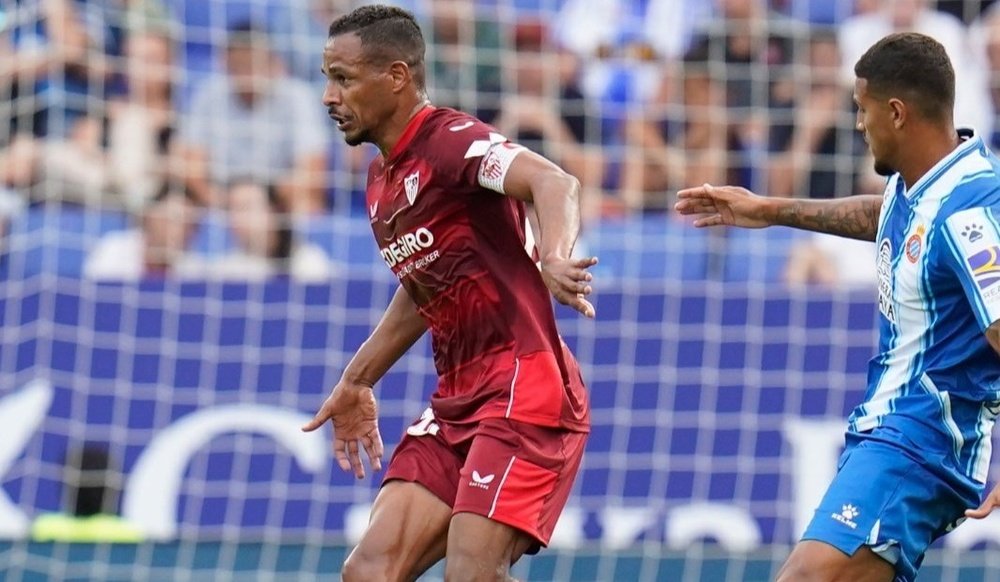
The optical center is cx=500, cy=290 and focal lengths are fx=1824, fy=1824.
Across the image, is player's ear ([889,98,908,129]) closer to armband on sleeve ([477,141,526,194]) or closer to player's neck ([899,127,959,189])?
player's neck ([899,127,959,189])

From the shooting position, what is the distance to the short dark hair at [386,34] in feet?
18.8

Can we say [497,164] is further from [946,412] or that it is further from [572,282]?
[946,412]

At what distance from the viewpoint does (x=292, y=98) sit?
37.0ft

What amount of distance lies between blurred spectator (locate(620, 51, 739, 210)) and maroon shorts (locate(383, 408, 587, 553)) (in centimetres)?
533

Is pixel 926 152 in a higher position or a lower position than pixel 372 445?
higher

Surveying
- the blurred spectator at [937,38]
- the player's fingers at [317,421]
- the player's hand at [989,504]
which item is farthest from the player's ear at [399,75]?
the blurred spectator at [937,38]

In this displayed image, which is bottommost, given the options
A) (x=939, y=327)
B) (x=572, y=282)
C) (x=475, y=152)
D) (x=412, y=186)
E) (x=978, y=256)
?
(x=939, y=327)

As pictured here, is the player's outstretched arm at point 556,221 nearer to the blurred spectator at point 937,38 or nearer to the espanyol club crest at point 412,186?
the espanyol club crest at point 412,186

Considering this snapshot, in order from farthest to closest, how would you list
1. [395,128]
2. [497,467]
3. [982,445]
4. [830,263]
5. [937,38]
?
1. [937,38]
2. [830,263]
3. [395,128]
4. [497,467]
5. [982,445]

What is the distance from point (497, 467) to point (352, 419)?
0.87 m

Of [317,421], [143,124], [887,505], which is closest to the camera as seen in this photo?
[887,505]

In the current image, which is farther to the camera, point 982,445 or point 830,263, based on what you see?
point 830,263

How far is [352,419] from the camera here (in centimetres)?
626

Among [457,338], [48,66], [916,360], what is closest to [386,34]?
[457,338]
